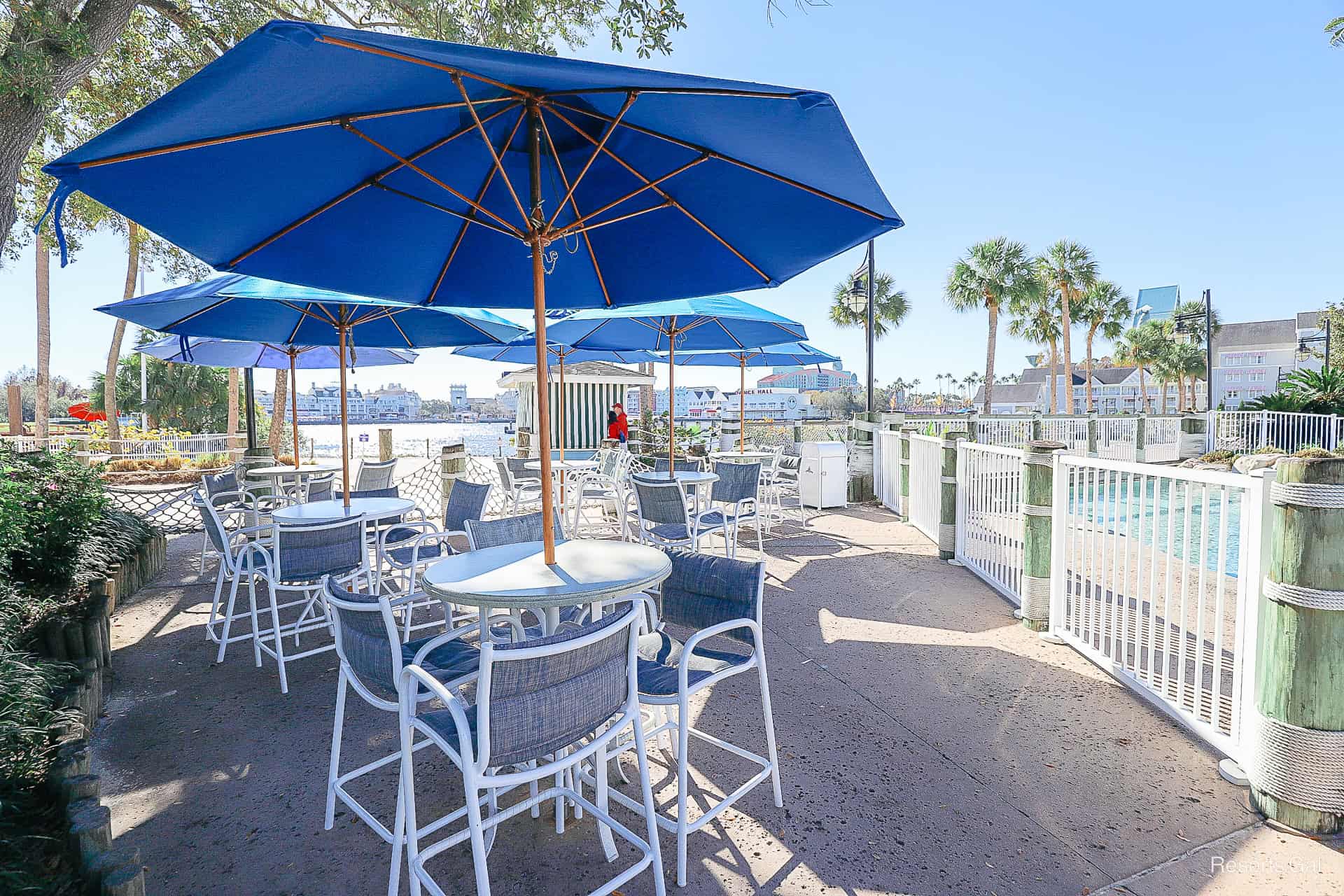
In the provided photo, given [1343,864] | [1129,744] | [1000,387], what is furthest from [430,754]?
[1000,387]

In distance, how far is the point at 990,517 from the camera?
5.86 m

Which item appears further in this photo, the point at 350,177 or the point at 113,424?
the point at 113,424

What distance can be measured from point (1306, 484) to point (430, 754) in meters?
3.70

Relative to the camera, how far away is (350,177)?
9.96 ft

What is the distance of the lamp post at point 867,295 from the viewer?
10.4 metres

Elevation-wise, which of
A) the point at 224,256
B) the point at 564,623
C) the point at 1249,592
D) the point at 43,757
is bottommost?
the point at 43,757

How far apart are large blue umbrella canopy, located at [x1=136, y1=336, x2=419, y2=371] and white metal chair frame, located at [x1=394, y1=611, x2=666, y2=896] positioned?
19.2 ft

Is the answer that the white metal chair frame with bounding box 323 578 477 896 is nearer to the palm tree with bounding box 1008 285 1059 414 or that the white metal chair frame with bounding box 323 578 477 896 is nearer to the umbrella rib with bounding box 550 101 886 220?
the umbrella rib with bounding box 550 101 886 220

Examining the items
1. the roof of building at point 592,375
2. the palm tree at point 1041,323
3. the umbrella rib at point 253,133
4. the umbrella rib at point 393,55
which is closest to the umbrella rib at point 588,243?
the umbrella rib at point 253,133

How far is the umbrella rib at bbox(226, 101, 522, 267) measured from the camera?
288cm

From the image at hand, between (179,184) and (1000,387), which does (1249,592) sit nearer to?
(179,184)

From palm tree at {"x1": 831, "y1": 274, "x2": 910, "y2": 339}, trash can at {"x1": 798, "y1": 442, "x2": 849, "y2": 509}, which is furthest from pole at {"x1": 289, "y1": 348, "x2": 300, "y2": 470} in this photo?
palm tree at {"x1": 831, "y1": 274, "x2": 910, "y2": 339}

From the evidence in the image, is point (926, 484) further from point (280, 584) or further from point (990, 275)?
point (990, 275)

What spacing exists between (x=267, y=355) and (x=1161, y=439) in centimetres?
2193
